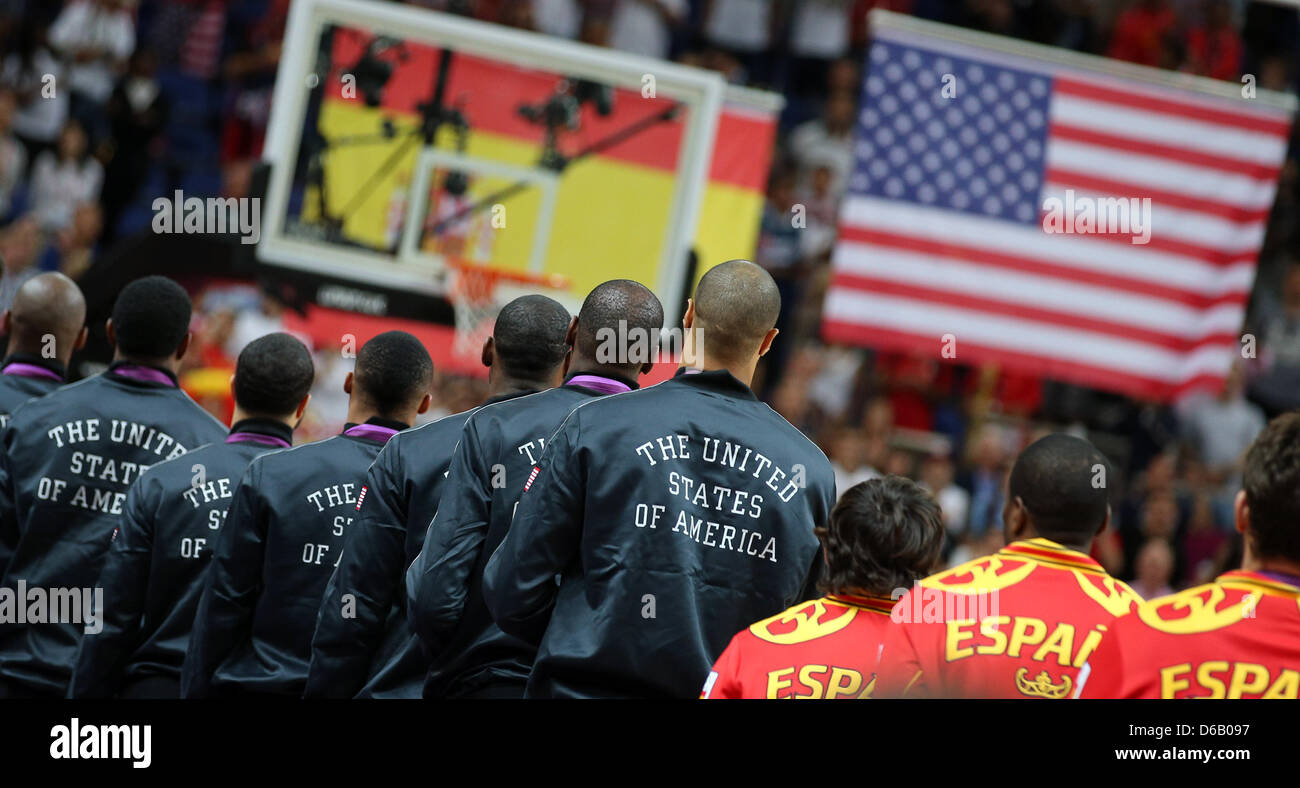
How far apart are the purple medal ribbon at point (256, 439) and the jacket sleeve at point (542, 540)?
5.42 ft

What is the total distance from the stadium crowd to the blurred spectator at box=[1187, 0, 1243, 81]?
1.0 inches

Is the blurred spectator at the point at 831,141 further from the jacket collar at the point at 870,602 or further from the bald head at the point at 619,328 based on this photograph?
the jacket collar at the point at 870,602

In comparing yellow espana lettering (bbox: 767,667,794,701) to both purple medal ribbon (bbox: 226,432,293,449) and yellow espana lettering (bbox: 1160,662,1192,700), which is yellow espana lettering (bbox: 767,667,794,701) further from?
purple medal ribbon (bbox: 226,432,293,449)

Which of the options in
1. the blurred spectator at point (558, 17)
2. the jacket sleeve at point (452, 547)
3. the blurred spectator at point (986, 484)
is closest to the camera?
the jacket sleeve at point (452, 547)

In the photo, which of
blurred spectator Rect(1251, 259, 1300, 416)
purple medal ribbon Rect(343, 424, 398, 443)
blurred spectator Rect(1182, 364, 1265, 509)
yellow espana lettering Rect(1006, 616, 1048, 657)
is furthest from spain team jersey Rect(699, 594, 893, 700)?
blurred spectator Rect(1251, 259, 1300, 416)

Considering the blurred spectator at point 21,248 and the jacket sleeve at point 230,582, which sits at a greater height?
the blurred spectator at point 21,248

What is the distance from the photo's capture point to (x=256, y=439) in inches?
201

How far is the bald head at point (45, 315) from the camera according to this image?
583 cm

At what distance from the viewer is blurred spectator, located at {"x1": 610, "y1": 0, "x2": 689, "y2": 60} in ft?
49.1

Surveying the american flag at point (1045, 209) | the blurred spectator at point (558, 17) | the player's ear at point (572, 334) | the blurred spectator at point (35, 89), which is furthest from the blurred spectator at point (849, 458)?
the blurred spectator at point (35, 89)

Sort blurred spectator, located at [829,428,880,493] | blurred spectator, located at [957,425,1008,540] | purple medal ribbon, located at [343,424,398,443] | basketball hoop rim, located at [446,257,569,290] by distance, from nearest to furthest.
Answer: purple medal ribbon, located at [343,424,398,443]
basketball hoop rim, located at [446,257,569,290]
blurred spectator, located at [829,428,880,493]
blurred spectator, located at [957,425,1008,540]

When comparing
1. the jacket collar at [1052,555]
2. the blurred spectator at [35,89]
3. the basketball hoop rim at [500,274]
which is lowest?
the jacket collar at [1052,555]

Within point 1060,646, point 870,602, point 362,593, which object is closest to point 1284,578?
point 1060,646

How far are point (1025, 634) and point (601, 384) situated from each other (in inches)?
52.8
